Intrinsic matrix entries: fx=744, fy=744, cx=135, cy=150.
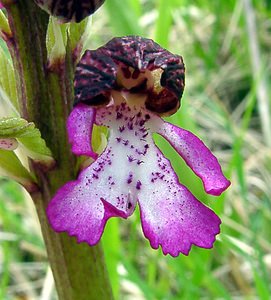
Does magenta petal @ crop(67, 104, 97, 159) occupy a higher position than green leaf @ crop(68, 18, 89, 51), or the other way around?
green leaf @ crop(68, 18, 89, 51)

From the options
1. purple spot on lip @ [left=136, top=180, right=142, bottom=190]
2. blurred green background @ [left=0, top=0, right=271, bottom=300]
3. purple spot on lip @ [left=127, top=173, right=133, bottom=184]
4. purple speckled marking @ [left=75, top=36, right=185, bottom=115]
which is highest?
purple speckled marking @ [left=75, top=36, right=185, bottom=115]

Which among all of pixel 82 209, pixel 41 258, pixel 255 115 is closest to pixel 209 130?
pixel 255 115

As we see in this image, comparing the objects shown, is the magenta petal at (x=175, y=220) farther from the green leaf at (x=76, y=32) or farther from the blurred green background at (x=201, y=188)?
the blurred green background at (x=201, y=188)

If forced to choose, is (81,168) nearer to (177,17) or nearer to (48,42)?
(48,42)

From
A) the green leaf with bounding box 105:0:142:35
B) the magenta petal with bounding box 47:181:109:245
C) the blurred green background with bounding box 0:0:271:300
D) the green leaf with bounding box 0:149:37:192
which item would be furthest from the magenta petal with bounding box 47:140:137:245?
the green leaf with bounding box 105:0:142:35

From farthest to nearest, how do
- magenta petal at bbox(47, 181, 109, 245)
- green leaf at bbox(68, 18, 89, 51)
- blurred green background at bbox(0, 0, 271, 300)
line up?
1. blurred green background at bbox(0, 0, 271, 300)
2. green leaf at bbox(68, 18, 89, 51)
3. magenta petal at bbox(47, 181, 109, 245)

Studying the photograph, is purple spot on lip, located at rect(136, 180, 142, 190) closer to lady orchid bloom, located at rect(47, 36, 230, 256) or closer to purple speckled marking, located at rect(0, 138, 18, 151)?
lady orchid bloom, located at rect(47, 36, 230, 256)
